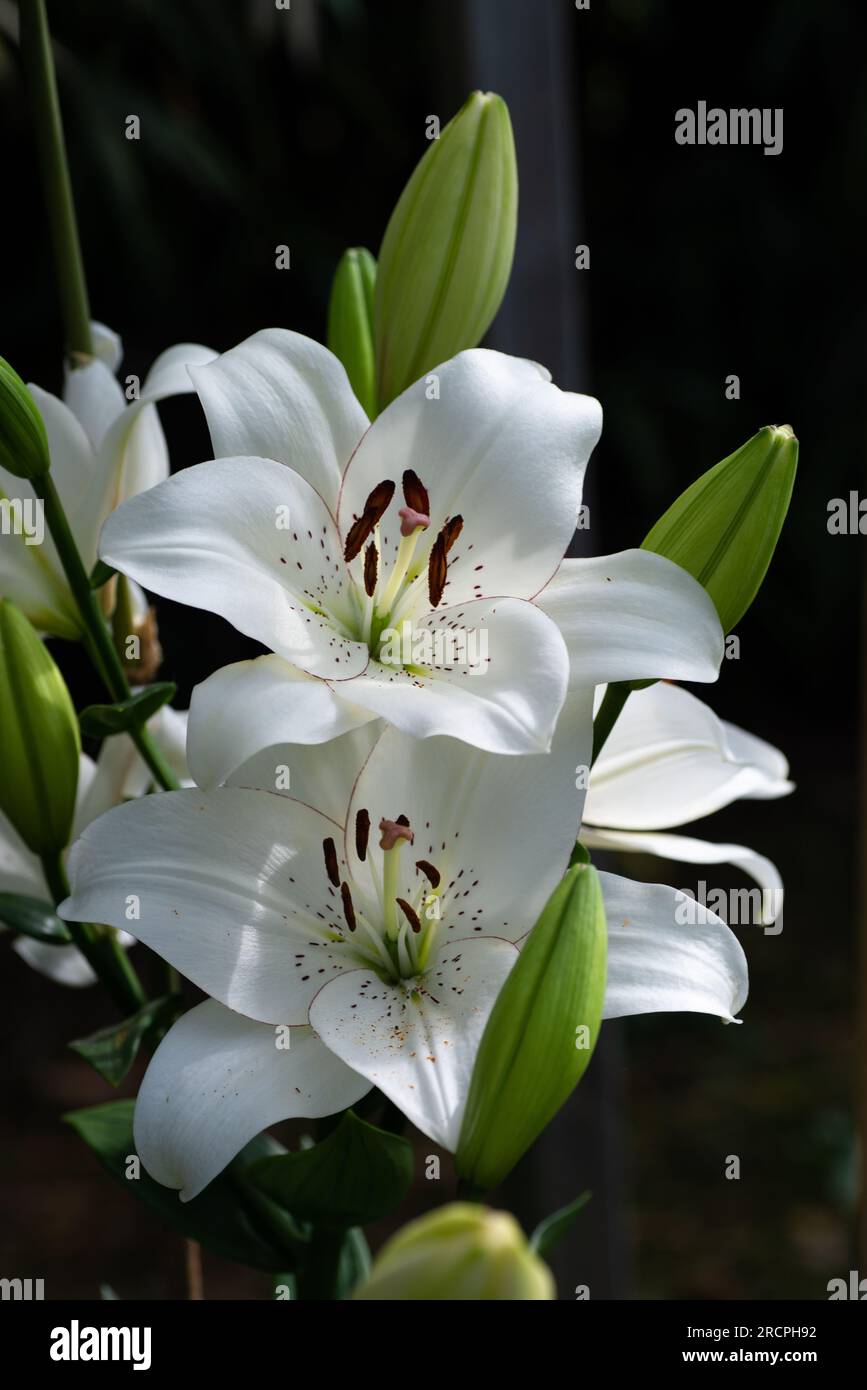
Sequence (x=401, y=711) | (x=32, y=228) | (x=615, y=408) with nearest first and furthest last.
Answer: (x=401, y=711)
(x=32, y=228)
(x=615, y=408)

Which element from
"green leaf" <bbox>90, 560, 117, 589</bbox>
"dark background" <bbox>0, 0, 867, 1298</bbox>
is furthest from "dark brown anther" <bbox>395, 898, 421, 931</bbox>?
"dark background" <bbox>0, 0, 867, 1298</bbox>

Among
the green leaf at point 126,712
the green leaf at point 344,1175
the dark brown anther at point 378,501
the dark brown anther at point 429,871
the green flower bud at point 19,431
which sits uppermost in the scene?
the green flower bud at point 19,431

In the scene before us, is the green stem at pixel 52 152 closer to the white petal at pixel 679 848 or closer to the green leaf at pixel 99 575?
the green leaf at pixel 99 575

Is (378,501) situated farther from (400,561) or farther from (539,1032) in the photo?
(539,1032)

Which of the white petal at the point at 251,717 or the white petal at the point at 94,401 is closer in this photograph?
the white petal at the point at 251,717

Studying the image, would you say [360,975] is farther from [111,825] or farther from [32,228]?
[32,228]

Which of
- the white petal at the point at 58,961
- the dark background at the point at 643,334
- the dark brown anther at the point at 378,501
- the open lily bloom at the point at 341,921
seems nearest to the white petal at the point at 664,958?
the open lily bloom at the point at 341,921

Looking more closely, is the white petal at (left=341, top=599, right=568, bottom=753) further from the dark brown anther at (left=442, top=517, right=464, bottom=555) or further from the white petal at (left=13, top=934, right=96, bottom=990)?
the white petal at (left=13, top=934, right=96, bottom=990)
